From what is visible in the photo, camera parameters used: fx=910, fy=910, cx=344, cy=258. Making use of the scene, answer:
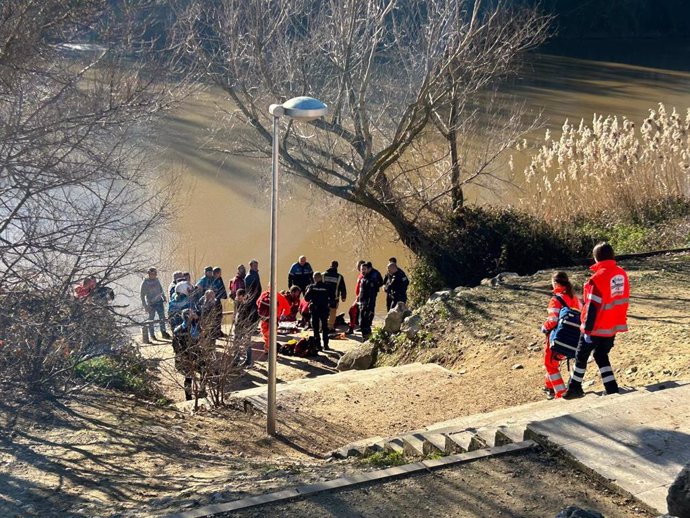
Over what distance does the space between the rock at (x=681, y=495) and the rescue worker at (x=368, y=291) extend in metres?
10.9

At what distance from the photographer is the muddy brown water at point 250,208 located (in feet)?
67.3

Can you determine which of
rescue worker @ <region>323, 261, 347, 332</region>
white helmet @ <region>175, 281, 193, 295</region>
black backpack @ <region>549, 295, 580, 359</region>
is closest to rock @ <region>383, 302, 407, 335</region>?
rescue worker @ <region>323, 261, 347, 332</region>

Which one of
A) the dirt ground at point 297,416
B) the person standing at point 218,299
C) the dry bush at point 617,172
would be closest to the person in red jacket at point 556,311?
the dirt ground at point 297,416

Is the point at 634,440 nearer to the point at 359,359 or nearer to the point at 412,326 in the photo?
the point at 412,326

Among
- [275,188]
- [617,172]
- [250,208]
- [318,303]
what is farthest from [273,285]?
[250,208]

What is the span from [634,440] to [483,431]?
130cm

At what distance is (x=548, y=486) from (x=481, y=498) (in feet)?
1.83

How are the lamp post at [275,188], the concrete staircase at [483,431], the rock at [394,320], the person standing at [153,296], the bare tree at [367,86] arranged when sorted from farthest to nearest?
the bare tree at [367,86] < the rock at [394,320] < the person standing at [153,296] < the lamp post at [275,188] < the concrete staircase at [483,431]

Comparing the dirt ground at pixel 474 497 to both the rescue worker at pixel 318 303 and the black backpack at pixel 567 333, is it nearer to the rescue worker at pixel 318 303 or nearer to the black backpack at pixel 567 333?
the black backpack at pixel 567 333

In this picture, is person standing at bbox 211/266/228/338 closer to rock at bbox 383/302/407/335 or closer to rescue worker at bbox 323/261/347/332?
rescue worker at bbox 323/261/347/332

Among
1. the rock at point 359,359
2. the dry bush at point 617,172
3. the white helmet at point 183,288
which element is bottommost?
the rock at point 359,359

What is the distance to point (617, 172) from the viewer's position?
19.1 m

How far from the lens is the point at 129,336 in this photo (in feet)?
36.0

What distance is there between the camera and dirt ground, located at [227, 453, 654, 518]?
6500 mm
